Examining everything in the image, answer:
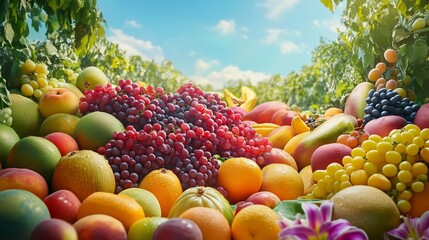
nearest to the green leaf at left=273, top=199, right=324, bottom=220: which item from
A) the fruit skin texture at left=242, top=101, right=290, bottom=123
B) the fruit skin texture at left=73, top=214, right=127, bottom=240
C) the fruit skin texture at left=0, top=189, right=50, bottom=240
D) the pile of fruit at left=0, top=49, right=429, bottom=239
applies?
the pile of fruit at left=0, top=49, right=429, bottom=239

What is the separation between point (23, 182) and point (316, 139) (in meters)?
1.62

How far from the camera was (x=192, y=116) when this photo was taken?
9.11 ft

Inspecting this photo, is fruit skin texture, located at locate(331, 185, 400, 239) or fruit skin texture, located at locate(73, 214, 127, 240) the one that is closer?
fruit skin texture, located at locate(73, 214, 127, 240)

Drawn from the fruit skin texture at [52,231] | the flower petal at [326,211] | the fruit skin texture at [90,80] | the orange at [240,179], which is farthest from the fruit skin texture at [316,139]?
the fruit skin texture at [52,231]

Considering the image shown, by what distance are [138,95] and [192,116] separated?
35cm

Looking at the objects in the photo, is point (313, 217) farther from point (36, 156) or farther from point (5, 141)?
point (5, 141)

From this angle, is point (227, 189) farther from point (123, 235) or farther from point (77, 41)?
point (77, 41)

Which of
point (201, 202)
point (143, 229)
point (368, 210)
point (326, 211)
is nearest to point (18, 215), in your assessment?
point (143, 229)

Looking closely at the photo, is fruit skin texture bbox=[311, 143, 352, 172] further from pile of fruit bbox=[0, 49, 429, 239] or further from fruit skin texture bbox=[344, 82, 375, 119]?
fruit skin texture bbox=[344, 82, 375, 119]

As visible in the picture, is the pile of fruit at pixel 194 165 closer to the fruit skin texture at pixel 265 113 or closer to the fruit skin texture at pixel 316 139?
the fruit skin texture at pixel 316 139

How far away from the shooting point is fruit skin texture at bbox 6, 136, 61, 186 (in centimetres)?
225

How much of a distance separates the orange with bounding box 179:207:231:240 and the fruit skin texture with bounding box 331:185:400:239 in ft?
1.38

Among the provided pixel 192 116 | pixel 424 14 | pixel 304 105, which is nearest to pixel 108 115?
pixel 192 116

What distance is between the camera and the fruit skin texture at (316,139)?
2.85 metres
